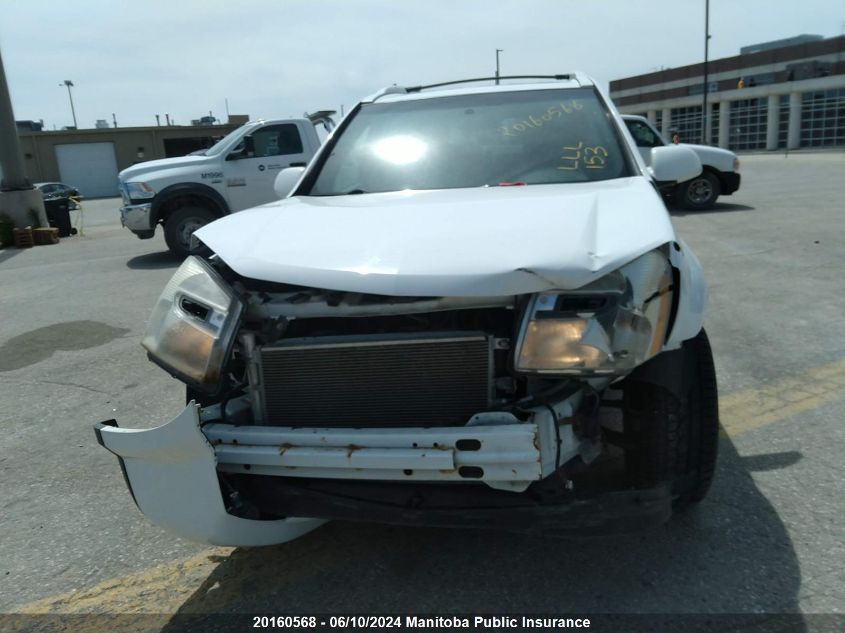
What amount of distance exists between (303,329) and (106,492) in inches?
66.8

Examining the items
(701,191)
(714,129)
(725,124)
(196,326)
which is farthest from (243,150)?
(714,129)

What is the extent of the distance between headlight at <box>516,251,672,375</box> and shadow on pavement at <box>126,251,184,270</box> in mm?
9075

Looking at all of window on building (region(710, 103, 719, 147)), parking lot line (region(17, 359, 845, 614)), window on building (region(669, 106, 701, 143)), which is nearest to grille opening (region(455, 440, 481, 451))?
parking lot line (region(17, 359, 845, 614))

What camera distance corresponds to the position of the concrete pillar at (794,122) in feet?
133

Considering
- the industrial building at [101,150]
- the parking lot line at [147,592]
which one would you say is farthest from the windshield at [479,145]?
the industrial building at [101,150]

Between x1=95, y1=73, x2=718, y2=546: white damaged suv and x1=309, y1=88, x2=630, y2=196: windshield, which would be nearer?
x1=95, y1=73, x2=718, y2=546: white damaged suv

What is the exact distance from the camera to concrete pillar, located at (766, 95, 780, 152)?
42344 mm

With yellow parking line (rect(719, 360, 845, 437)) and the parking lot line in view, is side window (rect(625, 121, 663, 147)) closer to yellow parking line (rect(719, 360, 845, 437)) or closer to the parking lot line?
yellow parking line (rect(719, 360, 845, 437))

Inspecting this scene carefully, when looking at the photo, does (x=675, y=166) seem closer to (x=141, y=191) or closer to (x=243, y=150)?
(x=243, y=150)

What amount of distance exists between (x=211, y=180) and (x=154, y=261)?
1.55 m

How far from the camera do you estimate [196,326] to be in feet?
7.75

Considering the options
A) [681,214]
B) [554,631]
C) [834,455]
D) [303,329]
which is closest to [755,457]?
[834,455]

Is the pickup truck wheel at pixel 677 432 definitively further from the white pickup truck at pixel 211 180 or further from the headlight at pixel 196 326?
the white pickup truck at pixel 211 180

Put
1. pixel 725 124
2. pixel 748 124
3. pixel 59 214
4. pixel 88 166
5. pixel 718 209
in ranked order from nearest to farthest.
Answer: pixel 718 209, pixel 59 214, pixel 748 124, pixel 725 124, pixel 88 166
